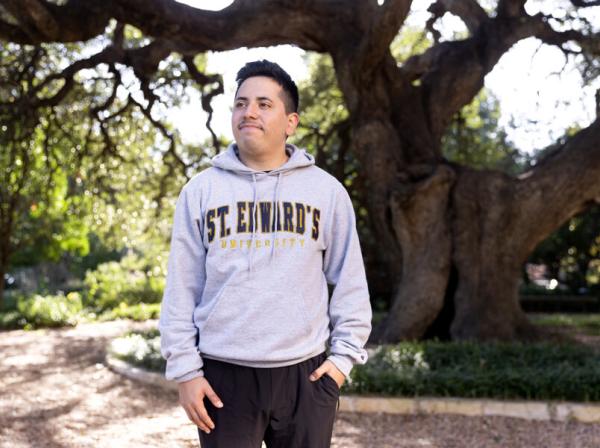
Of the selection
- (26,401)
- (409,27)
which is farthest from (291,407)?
(409,27)

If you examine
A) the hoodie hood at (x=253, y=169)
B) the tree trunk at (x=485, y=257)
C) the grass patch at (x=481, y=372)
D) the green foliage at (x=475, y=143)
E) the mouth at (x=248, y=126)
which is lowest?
the grass patch at (x=481, y=372)

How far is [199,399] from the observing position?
2.19m

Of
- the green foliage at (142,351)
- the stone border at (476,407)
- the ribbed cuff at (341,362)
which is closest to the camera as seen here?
the ribbed cuff at (341,362)

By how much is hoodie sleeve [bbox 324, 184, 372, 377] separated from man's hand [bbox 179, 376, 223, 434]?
0.39 meters

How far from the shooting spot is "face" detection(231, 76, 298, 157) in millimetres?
2395

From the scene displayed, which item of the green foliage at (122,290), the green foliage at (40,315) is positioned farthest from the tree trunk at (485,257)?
the green foliage at (122,290)

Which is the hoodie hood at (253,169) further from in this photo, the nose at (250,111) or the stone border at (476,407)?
the stone border at (476,407)

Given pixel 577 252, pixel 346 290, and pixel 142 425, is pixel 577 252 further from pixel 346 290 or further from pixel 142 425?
pixel 346 290

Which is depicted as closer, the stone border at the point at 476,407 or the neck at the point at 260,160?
the neck at the point at 260,160

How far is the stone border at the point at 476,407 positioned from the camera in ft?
19.5

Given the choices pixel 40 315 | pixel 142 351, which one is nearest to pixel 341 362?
pixel 142 351

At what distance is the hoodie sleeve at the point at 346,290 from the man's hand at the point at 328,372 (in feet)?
0.08

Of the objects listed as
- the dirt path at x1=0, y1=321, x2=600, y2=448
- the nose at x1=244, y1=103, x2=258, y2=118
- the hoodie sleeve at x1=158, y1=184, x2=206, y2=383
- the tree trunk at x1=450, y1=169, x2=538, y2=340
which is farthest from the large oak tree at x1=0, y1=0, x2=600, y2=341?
the hoodie sleeve at x1=158, y1=184, x2=206, y2=383

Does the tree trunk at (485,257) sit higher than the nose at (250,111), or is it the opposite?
the nose at (250,111)
